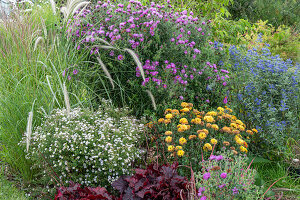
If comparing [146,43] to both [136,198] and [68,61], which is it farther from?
[136,198]

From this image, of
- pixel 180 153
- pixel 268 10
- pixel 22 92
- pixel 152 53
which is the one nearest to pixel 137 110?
pixel 152 53

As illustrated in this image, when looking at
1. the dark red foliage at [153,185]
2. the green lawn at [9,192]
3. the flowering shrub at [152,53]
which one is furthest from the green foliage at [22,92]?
the dark red foliage at [153,185]

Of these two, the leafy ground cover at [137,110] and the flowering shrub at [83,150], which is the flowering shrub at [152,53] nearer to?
the leafy ground cover at [137,110]

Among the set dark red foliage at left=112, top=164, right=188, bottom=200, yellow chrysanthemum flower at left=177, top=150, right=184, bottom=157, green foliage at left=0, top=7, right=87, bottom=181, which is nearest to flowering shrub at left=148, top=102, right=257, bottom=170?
yellow chrysanthemum flower at left=177, top=150, right=184, bottom=157

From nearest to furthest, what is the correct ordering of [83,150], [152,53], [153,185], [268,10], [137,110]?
[153,185], [83,150], [152,53], [137,110], [268,10]

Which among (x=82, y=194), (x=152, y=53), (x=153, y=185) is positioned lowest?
(x=82, y=194)

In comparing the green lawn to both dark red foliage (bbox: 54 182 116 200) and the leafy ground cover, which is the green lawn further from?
dark red foliage (bbox: 54 182 116 200)

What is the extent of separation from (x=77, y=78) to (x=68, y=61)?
255 millimetres

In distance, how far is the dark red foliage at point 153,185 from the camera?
2314 millimetres

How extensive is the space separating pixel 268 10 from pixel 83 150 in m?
14.8

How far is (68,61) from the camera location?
Result: 362 centimetres

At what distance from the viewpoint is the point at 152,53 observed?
3.79 metres

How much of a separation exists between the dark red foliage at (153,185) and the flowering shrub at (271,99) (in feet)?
5.32

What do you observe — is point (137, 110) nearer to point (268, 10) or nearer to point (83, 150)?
point (83, 150)
